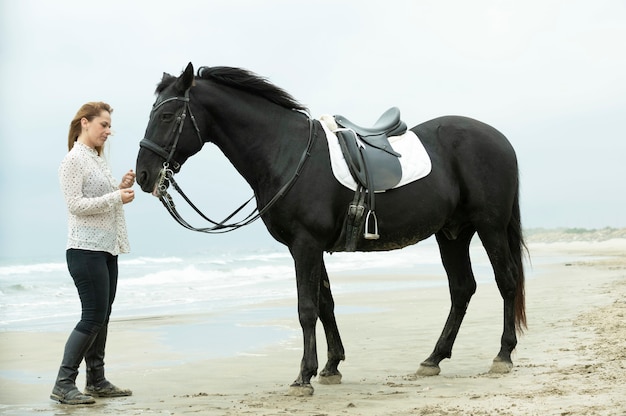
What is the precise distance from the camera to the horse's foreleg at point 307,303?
216 inches

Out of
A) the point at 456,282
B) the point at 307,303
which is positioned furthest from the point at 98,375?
the point at 456,282

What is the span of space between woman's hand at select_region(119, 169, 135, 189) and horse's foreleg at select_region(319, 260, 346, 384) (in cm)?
162

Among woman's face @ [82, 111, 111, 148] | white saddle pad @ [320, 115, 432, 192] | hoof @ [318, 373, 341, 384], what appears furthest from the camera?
hoof @ [318, 373, 341, 384]

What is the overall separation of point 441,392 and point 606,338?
260 centimetres

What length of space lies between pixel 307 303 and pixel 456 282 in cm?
171

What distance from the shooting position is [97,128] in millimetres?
5621

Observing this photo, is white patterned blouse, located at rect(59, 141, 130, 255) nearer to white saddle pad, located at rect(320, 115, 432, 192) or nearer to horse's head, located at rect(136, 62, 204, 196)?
horse's head, located at rect(136, 62, 204, 196)

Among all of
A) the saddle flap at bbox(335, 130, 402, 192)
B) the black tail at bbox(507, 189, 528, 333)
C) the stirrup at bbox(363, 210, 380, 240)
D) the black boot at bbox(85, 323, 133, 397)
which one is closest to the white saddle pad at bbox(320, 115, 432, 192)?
the saddle flap at bbox(335, 130, 402, 192)

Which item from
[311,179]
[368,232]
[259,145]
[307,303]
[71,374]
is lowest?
[71,374]

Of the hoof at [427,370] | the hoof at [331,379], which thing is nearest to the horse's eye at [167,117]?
the hoof at [331,379]

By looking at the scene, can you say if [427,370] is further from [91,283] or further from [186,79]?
[186,79]

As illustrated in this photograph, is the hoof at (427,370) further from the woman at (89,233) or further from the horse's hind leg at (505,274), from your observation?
the woman at (89,233)

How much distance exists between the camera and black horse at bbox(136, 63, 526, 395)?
551 centimetres

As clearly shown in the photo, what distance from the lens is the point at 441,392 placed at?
542 centimetres
